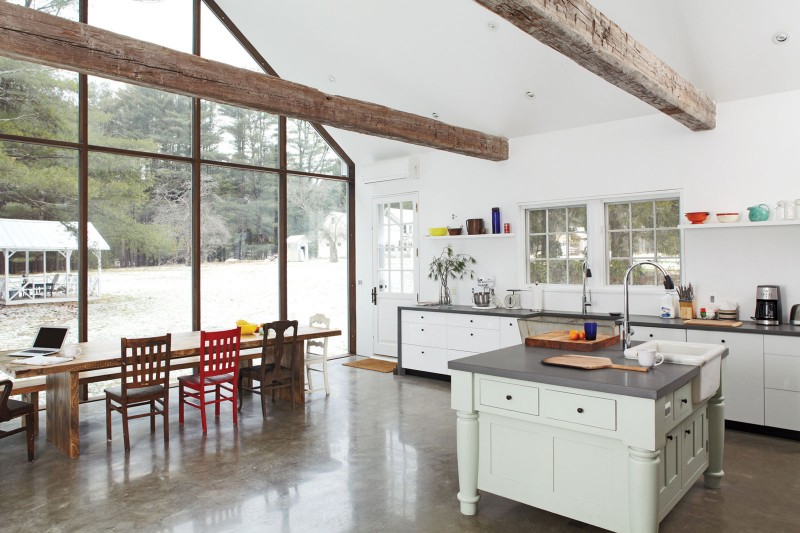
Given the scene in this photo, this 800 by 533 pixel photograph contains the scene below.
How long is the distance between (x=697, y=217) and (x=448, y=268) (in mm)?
3079

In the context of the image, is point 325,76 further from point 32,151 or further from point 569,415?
point 569,415

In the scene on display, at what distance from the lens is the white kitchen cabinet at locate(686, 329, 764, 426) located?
4625 millimetres

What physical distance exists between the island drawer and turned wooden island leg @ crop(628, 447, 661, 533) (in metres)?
4.21

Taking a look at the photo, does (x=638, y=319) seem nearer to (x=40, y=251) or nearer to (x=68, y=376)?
(x=68, y=376)

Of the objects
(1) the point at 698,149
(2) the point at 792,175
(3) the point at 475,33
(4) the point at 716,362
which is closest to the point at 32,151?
(3) the point at 475,33

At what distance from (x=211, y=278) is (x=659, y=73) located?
5291 millimetres

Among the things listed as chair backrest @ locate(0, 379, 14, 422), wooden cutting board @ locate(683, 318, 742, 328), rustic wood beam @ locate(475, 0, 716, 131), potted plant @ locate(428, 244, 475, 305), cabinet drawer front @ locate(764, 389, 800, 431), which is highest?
rustic wood beam @ locate(475, 0, 716, 131)

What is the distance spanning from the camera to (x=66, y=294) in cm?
574

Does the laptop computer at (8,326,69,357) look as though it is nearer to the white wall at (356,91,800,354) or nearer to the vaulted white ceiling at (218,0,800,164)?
the vaulted white ceiling at (218,0,800,164)

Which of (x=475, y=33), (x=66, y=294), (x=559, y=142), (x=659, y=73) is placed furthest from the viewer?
(x=559, y=142)

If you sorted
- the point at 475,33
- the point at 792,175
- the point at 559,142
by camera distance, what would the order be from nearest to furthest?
the point at 792,175
the point at 475,33
the point at 559,142

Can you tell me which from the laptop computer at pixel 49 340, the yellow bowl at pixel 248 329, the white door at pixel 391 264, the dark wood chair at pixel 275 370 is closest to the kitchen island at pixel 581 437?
the dark wood chair at pixel 275 370

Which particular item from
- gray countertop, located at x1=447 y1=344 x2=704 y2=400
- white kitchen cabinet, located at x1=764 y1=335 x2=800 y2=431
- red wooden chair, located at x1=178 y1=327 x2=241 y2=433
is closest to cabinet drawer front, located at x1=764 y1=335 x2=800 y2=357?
white kitchen cabinet, located at x1=764 y1=335 x2=800 y2=431

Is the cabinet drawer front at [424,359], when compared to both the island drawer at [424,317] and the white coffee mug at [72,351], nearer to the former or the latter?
the island drawer at [424,317]
